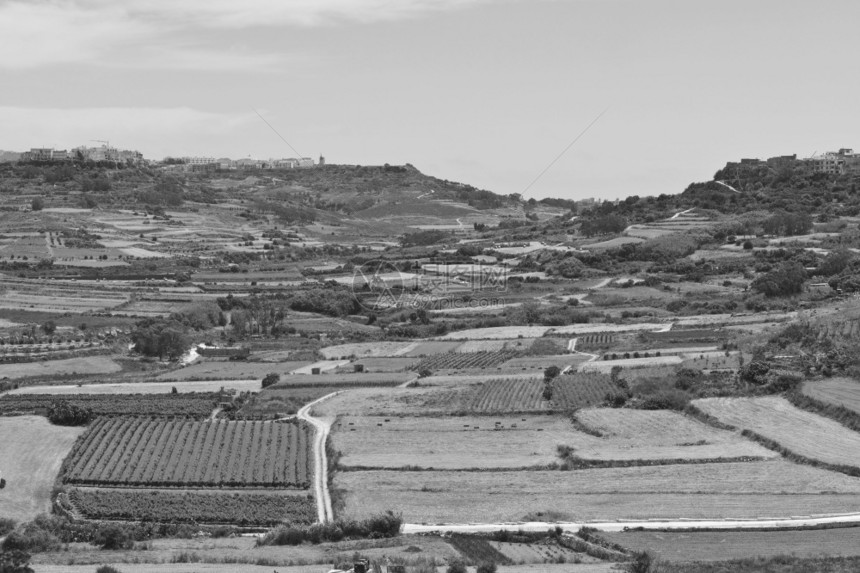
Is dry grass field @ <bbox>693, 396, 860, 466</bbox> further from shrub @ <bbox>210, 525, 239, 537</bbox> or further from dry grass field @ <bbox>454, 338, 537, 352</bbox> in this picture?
dry grass field @ <bbox>454, 338, 537, 352</bbox>

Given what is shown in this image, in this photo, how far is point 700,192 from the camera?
12812 centimetres

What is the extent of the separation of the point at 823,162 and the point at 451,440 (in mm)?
96446

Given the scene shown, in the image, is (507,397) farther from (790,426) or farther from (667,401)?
(790,426)

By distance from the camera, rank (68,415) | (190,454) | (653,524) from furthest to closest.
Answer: (68,415), (190,454), (653,524)

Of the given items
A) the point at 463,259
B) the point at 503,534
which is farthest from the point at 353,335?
the point at 503,534

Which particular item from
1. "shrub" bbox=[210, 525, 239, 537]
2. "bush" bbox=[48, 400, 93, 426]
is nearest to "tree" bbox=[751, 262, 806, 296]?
"bush" bbox=[48, 400, 93, 426]

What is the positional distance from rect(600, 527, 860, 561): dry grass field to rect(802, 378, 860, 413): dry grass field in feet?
47.5

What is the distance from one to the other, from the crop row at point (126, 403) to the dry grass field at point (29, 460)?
1.96 metres

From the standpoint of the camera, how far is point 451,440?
140ft

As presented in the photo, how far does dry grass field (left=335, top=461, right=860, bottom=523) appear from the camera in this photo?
1291 inches

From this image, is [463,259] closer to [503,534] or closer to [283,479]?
[283,479]

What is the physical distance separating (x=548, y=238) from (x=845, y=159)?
3599cm

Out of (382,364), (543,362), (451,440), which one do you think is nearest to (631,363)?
(543,362)

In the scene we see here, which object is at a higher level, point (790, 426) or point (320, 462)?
point (790, 426)
